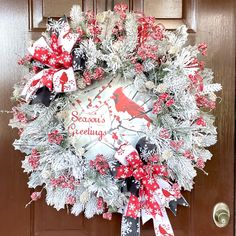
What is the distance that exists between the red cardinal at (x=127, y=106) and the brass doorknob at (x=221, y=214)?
0.37m

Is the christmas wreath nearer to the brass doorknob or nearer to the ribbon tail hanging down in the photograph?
the ribbon tail hanging down

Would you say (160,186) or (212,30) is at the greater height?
(212,30)

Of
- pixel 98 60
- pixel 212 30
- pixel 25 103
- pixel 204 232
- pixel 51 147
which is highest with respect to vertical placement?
pixel 212 30

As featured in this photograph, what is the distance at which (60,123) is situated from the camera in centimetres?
103

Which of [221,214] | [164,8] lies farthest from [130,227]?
[164,8]

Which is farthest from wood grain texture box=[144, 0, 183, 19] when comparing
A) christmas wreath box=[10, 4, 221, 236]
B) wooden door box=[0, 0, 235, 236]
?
christmas wreath box=[10, 4, 221, 236]

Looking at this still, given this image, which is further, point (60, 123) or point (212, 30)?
point (212, 30)

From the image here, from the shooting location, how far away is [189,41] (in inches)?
45.8

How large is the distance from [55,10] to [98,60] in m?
0.25

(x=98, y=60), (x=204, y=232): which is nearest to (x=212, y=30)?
(x=98, y=60)

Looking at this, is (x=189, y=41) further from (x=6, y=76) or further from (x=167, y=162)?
(x=6, y=76)

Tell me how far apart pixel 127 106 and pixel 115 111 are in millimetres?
33

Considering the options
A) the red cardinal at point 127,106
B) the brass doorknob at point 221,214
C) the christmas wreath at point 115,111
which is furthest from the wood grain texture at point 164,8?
the brass doorknob at point 221,214

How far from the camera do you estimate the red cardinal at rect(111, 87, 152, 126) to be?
3.40 feet
